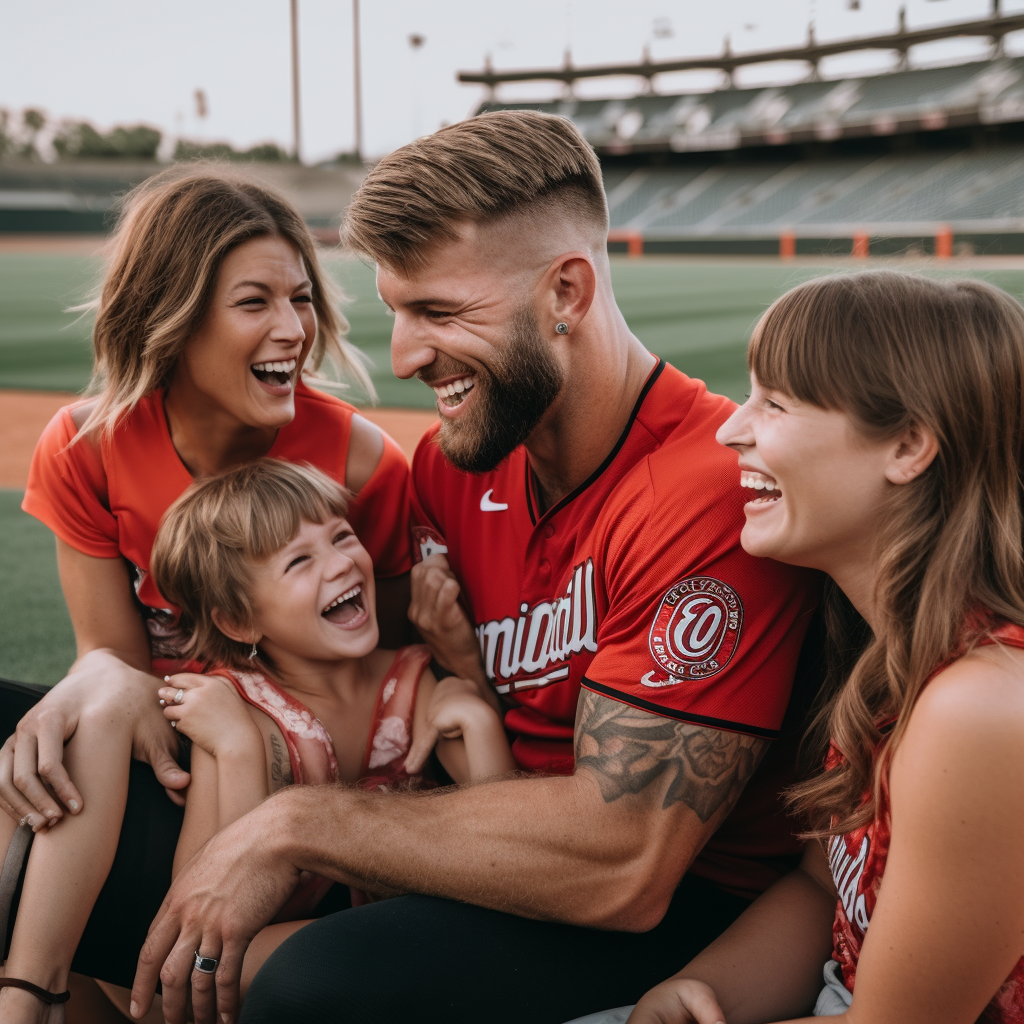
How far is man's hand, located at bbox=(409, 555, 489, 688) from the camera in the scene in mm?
2473

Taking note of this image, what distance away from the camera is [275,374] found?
2945 millimetres

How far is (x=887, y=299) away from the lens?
1691mm

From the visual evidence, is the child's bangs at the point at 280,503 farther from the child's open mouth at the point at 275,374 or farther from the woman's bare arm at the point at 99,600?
the woman's bare arm at the point at 99,600

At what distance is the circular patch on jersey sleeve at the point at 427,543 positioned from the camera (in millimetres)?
2760

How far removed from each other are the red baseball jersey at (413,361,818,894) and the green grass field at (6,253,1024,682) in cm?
44

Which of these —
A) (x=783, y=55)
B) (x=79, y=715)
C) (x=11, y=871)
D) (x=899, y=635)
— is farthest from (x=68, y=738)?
(x=783, y=55)

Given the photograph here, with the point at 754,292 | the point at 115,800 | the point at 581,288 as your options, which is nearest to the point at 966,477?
the point at 581,288

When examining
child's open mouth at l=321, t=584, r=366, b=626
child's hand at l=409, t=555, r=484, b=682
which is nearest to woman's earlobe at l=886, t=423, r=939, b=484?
child's hand at l=409, t=555, r=484, b=682

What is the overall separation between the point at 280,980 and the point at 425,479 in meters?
1.45

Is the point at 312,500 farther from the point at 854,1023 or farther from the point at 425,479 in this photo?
the point at 854,1023

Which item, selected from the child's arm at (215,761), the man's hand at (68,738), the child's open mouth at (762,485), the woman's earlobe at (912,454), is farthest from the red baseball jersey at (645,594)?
the man's hand at (68,738)

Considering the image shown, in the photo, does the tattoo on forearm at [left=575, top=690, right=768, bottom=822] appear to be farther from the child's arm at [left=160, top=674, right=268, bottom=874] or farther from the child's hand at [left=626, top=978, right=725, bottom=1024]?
the child's arm at [left=160, top=674, right=268, bottom=874]

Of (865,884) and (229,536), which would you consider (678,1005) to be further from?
(229,536)

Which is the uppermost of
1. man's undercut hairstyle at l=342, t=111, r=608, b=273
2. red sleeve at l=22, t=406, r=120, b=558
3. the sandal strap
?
man's undercut hairstyle at l=342, t=111, r=608, b=273
